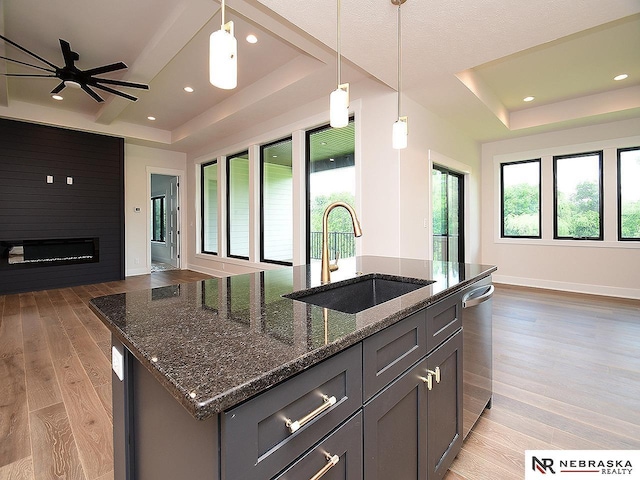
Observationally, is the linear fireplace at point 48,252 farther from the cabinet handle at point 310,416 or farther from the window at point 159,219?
the cabinet handle at point 310,416

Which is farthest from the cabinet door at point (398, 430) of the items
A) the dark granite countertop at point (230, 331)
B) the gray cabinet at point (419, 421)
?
the dark granite countertop at point (230, 331)

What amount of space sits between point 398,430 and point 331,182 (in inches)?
151

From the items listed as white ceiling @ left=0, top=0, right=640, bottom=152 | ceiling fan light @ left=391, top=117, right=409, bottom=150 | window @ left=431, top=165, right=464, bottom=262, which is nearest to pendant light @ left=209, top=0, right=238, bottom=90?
ceiling fan light @ left=391, top=117, right=409, bottom=150

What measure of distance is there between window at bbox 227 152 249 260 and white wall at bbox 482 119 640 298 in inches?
186

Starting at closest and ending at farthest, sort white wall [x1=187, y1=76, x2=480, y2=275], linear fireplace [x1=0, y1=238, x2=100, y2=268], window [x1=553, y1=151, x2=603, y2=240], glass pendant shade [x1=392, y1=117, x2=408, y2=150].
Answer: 1. glass pendant shade [x1=392, y1=117, x2=408, y2=150]
2. white wall [x1=187, y1=76, x2=480, y2=275]
3. window [x1=553, y1=151, x2=603, y2=240]
4. linear fireplace [x1=0, y1=238, x2=100, y2=268]

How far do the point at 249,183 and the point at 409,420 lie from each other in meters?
5.22

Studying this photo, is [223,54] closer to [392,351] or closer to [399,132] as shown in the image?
[392,351]

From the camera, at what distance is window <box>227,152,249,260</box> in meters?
6.12

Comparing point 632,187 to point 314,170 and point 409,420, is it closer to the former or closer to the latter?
point 314,170

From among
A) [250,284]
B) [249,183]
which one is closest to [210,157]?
[249,183]

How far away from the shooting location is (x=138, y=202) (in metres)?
7.02

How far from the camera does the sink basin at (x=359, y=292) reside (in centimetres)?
145

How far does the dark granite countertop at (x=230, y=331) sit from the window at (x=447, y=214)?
11.1ft

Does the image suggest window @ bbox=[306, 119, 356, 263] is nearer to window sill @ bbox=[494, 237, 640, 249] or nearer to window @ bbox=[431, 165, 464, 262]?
window @ bbox=[431, 165, 464, 262]
